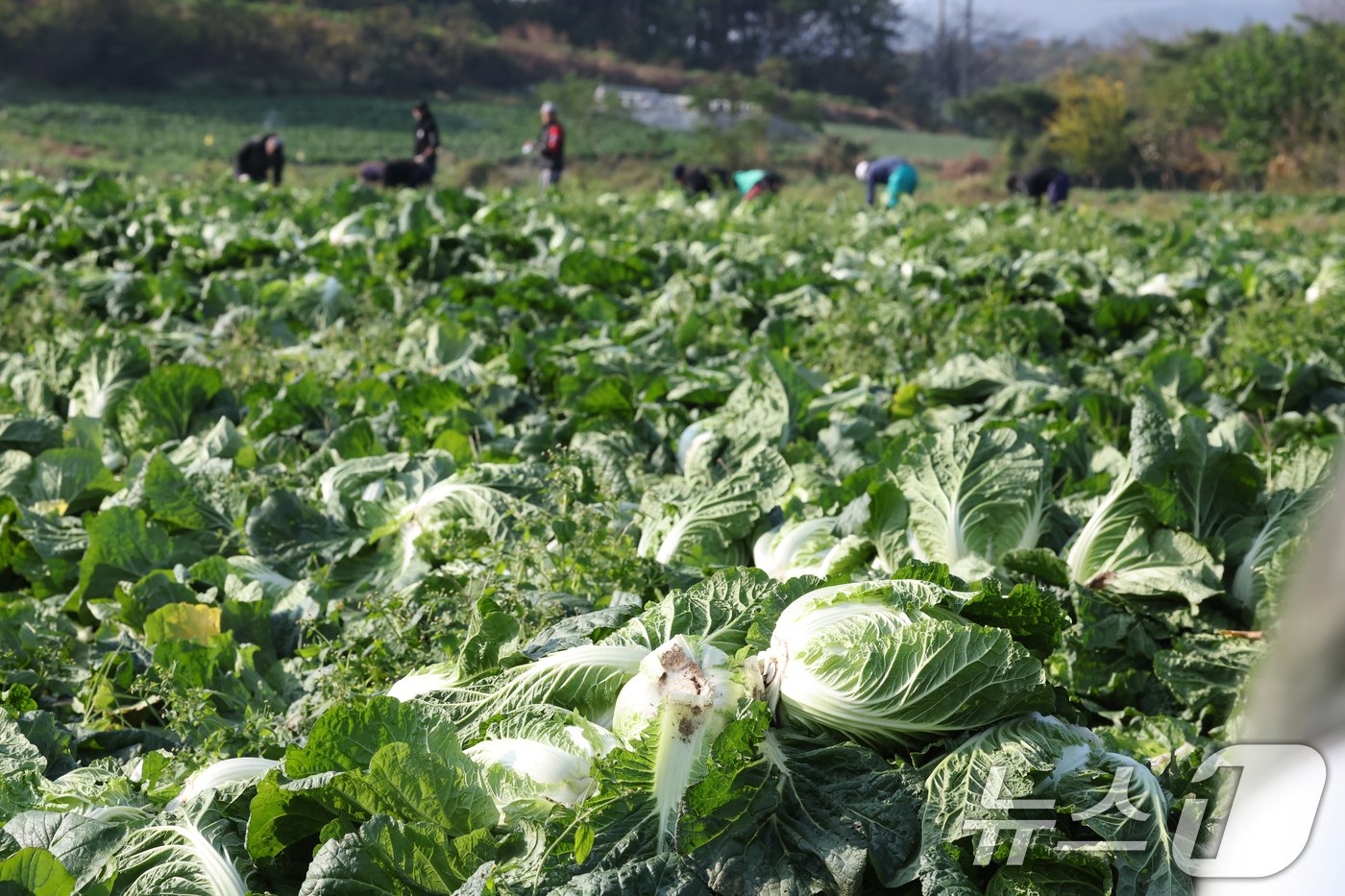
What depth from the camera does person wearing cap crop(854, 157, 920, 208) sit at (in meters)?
17.2

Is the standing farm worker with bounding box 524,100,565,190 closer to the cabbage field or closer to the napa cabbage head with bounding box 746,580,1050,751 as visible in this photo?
the cabbage field

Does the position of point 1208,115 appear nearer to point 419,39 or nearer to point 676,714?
point 419,39

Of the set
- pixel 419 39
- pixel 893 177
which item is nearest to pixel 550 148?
pixel 893 177

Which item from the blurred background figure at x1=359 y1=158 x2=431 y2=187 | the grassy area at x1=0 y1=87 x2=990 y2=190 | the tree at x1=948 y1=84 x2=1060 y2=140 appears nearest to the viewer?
the blurred background figure at x1=359 y1=158 x2=431 y2=187

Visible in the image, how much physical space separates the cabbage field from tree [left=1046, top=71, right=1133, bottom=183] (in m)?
47.1

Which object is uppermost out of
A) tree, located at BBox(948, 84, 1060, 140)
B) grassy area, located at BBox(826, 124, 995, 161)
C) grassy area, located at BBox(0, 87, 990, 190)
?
tree, located at BBox(948, 84, 1060, 140)

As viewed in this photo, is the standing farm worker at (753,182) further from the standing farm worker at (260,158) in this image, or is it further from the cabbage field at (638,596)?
the cabbage field at (638,596)

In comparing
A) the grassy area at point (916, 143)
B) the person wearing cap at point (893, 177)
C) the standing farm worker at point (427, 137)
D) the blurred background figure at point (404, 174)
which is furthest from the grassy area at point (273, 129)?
the person wearing cap at point (893, 177)

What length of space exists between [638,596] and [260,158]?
18.6m

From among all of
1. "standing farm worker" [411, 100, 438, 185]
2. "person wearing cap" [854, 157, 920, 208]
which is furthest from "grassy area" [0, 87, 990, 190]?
"person wearing cap" [854, 157, 920, 208]

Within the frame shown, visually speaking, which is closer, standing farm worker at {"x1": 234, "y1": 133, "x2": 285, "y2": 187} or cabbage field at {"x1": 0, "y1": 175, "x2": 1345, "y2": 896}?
cabbage field at {"x1": 0, "y1": 175, "x2": 1345, "y2": 896}

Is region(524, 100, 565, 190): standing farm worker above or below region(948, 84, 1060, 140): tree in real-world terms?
below

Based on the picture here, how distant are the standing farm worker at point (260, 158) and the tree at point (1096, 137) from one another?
1505 inches

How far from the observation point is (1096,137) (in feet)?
165
